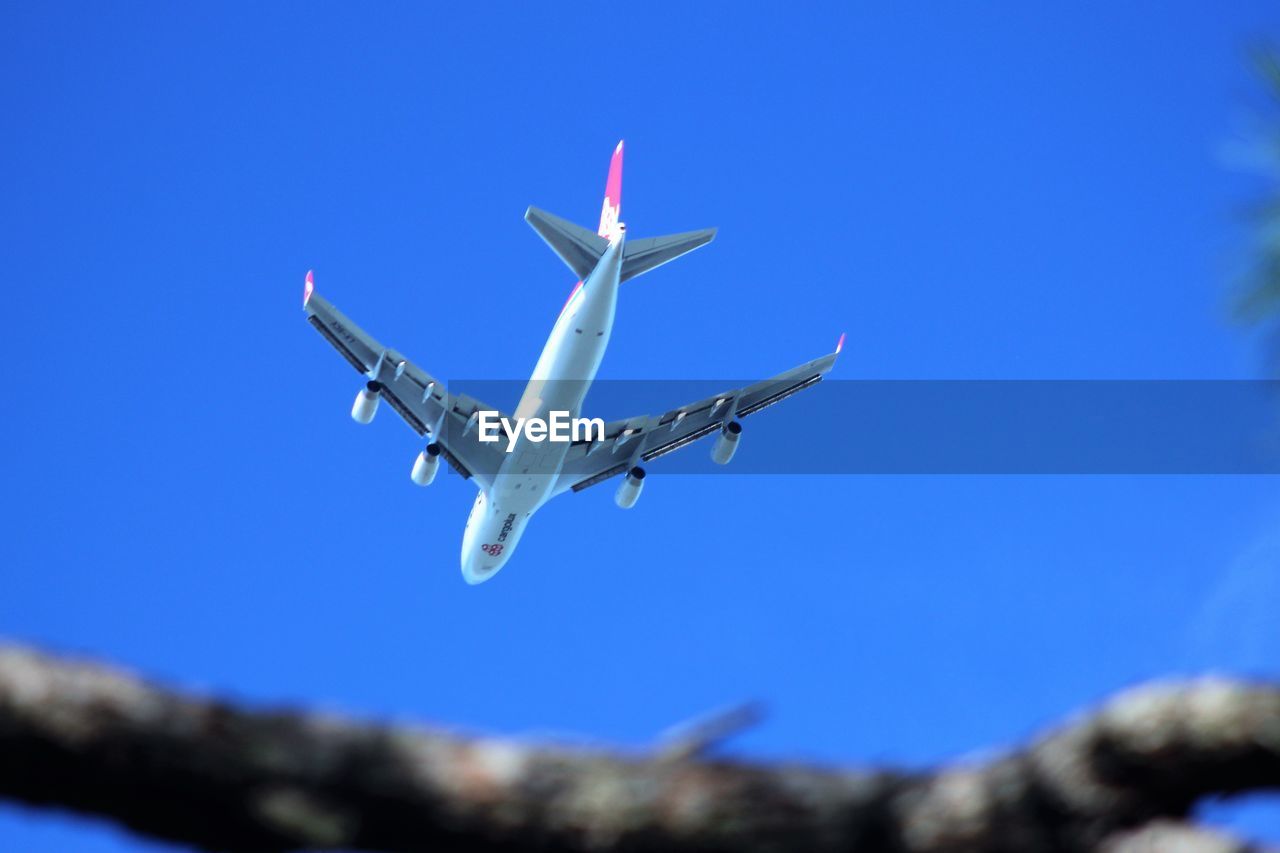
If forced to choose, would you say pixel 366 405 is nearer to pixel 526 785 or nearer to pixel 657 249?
pixel 657 249

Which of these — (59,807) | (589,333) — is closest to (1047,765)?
(59,807)

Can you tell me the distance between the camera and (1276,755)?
3707 millimetres

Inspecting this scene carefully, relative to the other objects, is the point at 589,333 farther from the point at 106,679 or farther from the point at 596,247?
the point at 106,679

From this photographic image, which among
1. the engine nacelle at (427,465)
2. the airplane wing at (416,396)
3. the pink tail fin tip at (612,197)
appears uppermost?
the pink tail fin tip at (612,197)

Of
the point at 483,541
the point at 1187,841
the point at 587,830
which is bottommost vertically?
the point at 1187,841

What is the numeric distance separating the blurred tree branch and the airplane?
37.2m

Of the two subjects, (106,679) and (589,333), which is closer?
(106,679)

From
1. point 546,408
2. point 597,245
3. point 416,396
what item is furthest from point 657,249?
point 416,396

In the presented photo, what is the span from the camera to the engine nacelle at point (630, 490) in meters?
47.1

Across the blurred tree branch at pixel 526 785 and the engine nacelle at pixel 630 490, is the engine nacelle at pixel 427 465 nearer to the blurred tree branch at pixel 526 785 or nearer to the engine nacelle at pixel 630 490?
the engine nacelle at pixel 630 490

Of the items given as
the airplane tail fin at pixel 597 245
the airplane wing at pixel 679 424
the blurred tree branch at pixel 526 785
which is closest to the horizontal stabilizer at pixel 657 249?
the airplane tail fin at pixel 597 245

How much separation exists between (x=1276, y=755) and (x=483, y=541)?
43.7 meters

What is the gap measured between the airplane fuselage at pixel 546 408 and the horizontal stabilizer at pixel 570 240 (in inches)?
28.1

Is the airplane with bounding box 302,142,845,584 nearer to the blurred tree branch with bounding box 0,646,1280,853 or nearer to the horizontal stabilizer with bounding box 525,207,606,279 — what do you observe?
the horizontal stabilizer with bounding box 525,207,606,279
